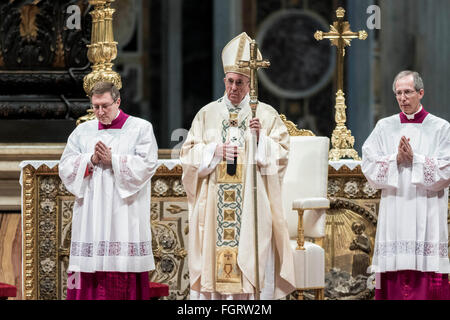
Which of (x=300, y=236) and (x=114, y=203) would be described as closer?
(x=114, y=203)

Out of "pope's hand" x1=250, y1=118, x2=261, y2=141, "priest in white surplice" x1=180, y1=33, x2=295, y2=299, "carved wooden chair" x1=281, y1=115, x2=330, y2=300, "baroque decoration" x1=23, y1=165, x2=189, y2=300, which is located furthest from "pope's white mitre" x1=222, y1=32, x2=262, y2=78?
"baroque decoration" x1=23, y1=165, x2=189, y2=300

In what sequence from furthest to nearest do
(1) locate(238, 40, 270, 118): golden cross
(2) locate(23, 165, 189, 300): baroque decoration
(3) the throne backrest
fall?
1. (2) locate(23, 165, 189, 300): baroque decoration
2. (3) the throne backrest
3. (1) locate(238, 40, 270, 118): golden cross

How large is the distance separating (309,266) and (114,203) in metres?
1.26

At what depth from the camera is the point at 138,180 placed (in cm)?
679

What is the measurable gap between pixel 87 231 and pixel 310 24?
7222mm

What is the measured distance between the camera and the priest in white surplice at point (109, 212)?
6789 mm

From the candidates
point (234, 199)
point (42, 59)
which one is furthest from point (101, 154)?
point (42, 59)

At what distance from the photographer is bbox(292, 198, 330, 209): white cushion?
7.20 metres

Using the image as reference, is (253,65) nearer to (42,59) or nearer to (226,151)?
(226,151)

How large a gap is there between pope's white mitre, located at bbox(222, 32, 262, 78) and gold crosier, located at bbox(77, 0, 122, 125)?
1.52 meters

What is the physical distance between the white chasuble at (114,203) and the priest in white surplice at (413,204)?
1.31 meters

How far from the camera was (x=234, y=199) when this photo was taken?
6824 mm

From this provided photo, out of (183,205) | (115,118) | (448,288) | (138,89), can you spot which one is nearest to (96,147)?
(115,118)

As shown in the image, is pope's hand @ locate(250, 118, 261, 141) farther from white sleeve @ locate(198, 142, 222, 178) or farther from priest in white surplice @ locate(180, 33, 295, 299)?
white sleeve @ locate(198, 142, 222, 178)
